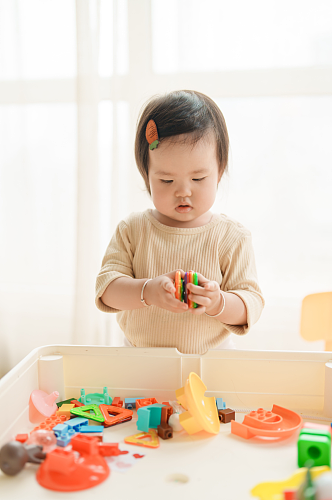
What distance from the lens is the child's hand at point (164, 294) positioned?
67 centimetres

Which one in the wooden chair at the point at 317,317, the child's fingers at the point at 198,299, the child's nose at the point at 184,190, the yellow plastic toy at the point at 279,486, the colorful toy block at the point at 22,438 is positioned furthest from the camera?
the wooden chair at the point at 317,317

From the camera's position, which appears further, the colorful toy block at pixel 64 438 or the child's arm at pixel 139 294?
the child's arm at pixel 139 294

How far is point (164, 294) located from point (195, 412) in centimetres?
18

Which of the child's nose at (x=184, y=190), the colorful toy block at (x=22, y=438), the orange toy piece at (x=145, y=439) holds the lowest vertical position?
the orange toy piece at (x=145, y=439)

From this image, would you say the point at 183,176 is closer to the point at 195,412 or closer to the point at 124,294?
the point at 124,294

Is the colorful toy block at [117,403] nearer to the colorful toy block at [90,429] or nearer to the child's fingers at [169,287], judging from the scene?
the colorful toy block at [90,429]

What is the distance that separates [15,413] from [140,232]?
0.40 meters

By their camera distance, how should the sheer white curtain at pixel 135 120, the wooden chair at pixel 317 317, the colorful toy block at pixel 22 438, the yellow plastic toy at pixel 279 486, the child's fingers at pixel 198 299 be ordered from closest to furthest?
the yellow plastic toy at pixel 279 486
the colorful toy block at pixel 22 438
the child's fingers at pixel 198 299
the wooden chair at pixel 317 317
the sheer white curtain at pixel 135 120

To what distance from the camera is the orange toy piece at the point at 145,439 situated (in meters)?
0.57

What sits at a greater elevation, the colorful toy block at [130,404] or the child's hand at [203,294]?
the child's hand at [203,294]

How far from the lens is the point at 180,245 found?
84 cm

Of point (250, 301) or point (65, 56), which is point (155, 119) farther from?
point (65, 56)

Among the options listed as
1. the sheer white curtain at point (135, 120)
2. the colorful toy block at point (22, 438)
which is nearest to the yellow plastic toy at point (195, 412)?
the colorful toy block at point (22, 438)

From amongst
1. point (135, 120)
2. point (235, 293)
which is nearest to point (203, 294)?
point (235, 293)
